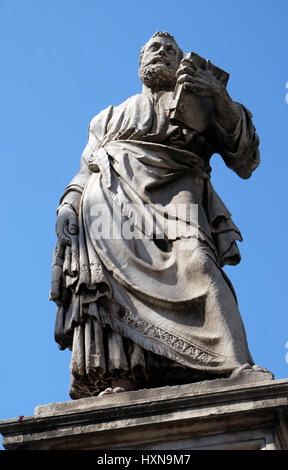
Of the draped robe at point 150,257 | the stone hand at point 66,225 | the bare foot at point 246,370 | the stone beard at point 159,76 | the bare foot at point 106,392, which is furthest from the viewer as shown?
the stone beard at point 159,76

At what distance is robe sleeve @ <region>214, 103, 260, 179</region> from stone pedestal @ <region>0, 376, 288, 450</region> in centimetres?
284

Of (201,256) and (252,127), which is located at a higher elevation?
(252,127)

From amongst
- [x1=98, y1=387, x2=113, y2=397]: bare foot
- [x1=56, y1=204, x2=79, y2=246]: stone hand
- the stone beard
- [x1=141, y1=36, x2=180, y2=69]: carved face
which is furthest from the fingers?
[x1=141, y1=36, x2=180, y2=69]: carved face

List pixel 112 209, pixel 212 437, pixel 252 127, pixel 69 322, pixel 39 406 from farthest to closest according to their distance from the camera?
pixel 252 127, pixel 112 209, pixel 69 322, pixel 39 406, pixel 212 437

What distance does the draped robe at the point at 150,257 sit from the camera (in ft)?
27.5

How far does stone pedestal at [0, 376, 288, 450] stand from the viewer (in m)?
7.41

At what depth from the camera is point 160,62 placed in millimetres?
10594

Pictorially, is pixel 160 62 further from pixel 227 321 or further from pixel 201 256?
pixel 227 321

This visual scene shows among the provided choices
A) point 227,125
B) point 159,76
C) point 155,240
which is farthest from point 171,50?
point 155,240

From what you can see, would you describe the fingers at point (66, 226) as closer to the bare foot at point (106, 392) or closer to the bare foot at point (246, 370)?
the bare foot at point (106, 392)

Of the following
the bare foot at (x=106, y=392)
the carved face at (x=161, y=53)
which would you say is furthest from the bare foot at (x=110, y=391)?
the carved face at (x=161, y=53)

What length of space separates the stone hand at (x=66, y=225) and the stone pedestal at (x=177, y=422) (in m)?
1.87
